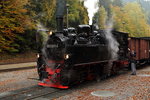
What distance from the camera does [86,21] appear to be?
126 ft

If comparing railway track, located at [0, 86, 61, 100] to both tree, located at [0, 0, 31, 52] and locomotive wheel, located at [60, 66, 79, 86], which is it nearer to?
locomotive wheel, located at [60, 66, 79, 86]

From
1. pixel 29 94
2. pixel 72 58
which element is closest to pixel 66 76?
pixel 72 58

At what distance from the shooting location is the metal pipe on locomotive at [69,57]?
9164 mm

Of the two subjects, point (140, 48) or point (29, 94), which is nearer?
point (29, 94)

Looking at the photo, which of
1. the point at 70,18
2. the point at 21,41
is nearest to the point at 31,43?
the point at 21,41

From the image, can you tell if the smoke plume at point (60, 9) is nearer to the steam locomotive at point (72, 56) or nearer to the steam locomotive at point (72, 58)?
the steam locomotive at point (72, 56)

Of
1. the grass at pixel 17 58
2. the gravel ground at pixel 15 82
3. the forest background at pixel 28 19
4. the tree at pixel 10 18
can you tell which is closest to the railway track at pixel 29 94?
the gravel ground at pixel 15 82

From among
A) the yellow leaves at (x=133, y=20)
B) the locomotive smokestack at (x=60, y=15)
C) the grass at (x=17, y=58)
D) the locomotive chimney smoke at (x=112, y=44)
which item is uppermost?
the yellow leaves at (x=133, y=20)

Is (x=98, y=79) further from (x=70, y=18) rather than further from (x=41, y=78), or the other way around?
(x=70, y=18)

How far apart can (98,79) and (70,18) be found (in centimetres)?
2425

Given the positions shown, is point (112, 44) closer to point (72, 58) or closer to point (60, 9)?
point (72, 58)

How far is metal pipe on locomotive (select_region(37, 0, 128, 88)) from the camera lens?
30.1 feet

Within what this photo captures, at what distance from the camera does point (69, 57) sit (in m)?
9.08

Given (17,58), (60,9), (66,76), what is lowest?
(17,58)
